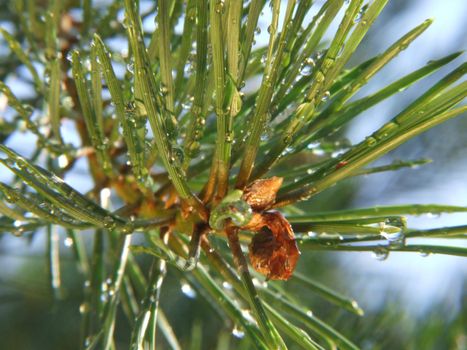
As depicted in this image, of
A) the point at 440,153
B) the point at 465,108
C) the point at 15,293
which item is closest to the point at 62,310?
the point at 15,293

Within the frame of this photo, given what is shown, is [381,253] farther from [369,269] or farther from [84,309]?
[369,269]

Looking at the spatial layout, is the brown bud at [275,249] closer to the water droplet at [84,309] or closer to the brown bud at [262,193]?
the brown bud at [262,193]

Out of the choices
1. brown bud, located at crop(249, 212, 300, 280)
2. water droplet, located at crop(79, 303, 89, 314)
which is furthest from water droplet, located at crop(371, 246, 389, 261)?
water droplet, located at crop(79, 303, 89, 314)

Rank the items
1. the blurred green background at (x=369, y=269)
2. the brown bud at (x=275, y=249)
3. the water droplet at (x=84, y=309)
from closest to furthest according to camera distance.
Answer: the brown bud at (x=275, y=249) < the water droplet at (x=84, y=309) < the blurred green background at (x=369, y=269)

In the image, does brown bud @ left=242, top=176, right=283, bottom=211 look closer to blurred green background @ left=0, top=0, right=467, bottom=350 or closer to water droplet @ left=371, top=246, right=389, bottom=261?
water droplet @ left=371, top=246, right=389, bottom=261

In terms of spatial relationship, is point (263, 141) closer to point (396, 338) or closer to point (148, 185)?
point (148, 185)

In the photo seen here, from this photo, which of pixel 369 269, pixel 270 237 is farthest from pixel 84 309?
pixel 369 269

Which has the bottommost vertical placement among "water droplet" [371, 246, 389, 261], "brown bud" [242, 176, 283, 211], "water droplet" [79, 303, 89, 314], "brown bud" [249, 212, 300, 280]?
"water droplet" [371, 246, 389, 261]

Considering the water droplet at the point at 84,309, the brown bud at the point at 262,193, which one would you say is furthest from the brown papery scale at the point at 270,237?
the water droplet at the point at 84,309

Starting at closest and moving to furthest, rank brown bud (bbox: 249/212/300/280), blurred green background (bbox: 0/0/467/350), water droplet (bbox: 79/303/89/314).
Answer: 1. brown bud (bbox: 249/212/300/280)
2. water droplet (bbox: 79/303/89/314)
3. blurred green background (bbox: 0/0/467/350)
